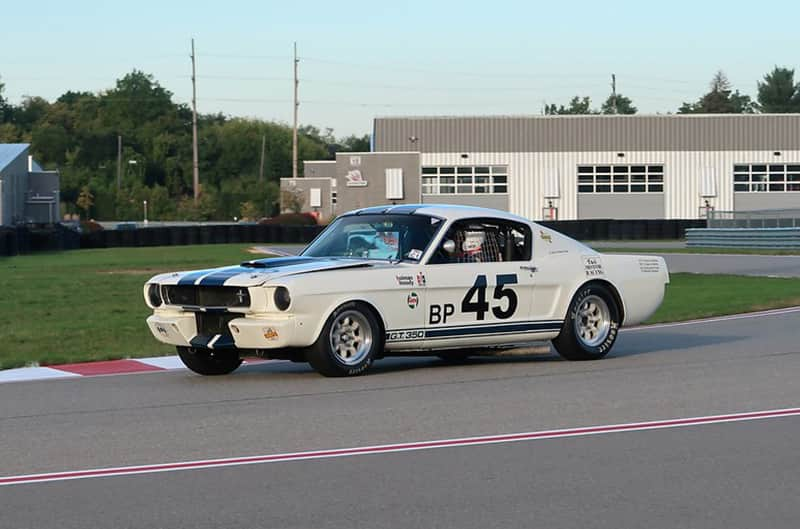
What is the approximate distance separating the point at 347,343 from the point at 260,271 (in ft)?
3.06

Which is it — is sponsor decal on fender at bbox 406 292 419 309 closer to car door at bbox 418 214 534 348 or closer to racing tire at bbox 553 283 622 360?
car door at bbox 418 214 534 348

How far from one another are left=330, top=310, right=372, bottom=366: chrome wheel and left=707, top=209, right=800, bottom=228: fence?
124 ft

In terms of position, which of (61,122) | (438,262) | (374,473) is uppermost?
(61,122)

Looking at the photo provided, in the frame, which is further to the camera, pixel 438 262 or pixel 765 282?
pixel 765 282

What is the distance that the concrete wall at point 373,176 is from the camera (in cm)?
7300

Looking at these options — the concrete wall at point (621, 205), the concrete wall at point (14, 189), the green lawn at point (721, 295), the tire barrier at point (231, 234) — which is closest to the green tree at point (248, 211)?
the concrete wall at point (14, 189)

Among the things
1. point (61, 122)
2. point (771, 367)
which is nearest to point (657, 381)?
point (771, 367)

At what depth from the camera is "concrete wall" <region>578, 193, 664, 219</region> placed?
234 ft

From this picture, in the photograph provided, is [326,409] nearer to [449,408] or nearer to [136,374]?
[449,408]

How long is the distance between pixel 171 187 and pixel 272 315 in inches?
4677

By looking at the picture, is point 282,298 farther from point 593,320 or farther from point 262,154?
point 262,154

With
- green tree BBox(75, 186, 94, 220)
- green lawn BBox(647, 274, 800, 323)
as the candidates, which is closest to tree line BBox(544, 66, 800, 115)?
green tree BBox(75, 186, 94, 220)

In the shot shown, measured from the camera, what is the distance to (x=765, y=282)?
82.4 feet

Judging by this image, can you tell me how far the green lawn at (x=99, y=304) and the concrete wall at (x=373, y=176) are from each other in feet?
120
